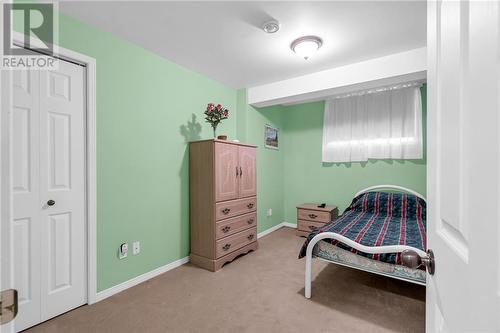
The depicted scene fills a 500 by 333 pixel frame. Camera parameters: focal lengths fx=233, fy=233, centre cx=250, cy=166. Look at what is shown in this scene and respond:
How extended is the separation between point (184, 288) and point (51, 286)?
3.53 ft

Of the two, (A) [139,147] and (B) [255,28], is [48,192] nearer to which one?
(A) [139,147]

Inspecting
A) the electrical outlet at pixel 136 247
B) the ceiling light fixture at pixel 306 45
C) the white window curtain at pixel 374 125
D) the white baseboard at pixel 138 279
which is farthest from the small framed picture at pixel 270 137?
the electrical outlet at pixel 136 247

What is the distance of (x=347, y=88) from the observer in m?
2.99

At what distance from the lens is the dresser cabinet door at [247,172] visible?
3111 millimetres

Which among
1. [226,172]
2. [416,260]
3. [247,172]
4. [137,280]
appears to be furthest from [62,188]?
[416,260]

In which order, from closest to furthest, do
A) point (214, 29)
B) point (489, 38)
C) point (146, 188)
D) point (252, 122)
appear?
point (489, 38) → point (214, 29) → point (146, 188) → point (252, 122)

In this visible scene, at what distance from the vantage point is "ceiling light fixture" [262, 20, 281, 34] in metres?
2.05

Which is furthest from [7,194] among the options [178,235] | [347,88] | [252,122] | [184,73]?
[252,122]

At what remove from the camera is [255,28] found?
216 centimetres

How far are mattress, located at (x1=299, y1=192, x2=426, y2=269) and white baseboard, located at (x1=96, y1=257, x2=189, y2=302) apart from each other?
1.52m

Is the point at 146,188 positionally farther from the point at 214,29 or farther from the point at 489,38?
the point at 489,38

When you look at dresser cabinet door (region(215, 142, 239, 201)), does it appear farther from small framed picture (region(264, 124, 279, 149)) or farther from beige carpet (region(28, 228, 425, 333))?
small framed picture (region(264, 124, 279, 149))

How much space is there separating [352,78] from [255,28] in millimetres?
1405

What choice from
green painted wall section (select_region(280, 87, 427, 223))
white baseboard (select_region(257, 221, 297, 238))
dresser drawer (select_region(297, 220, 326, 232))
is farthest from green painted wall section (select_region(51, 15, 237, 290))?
green painted wall section (select_region(280, 87, 427, 223))
